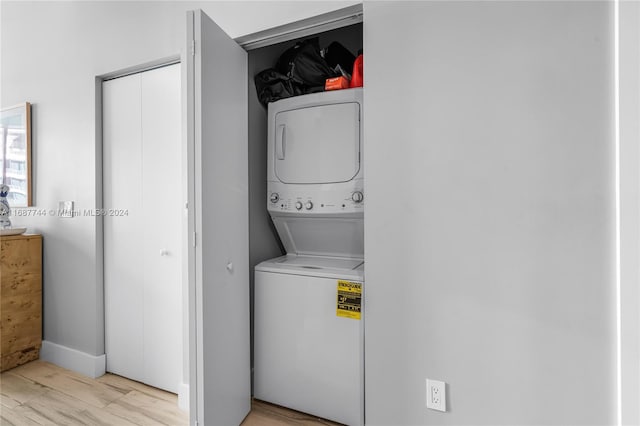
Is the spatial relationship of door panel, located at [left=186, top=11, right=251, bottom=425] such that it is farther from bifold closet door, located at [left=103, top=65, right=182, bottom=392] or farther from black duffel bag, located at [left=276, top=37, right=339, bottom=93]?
bifold closet door, located at [left=103, top=65, right=182, bottom=392]

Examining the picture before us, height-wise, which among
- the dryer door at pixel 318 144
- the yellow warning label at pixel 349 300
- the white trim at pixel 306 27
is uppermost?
the white trim at pixel 306 27

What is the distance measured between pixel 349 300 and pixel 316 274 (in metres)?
0.23

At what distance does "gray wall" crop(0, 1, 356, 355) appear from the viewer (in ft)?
7.40

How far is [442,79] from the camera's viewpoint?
1415 millimetres

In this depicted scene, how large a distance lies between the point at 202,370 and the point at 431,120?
1459mm

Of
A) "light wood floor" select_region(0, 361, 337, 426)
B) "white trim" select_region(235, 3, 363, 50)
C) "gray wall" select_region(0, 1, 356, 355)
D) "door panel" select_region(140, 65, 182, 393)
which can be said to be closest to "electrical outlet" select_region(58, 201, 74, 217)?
"gray wall" select_region(0, 1, 356, 355)

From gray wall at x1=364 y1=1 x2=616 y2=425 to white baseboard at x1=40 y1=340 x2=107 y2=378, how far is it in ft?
6.55

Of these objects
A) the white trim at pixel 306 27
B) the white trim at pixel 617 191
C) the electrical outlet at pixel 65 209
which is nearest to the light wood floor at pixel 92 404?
the electrical outlet at pixel 65 209

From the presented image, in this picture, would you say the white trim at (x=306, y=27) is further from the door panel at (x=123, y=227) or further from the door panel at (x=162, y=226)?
the door panel at (x=123, y=227)

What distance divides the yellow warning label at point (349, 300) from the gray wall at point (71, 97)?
173cm

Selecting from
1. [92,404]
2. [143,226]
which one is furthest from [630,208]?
[92,404]

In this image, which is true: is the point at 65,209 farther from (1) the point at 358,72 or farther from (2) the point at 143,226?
(1) the point at 358,72

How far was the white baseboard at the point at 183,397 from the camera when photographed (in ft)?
6.74

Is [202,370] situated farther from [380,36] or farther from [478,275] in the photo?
[380,36]
